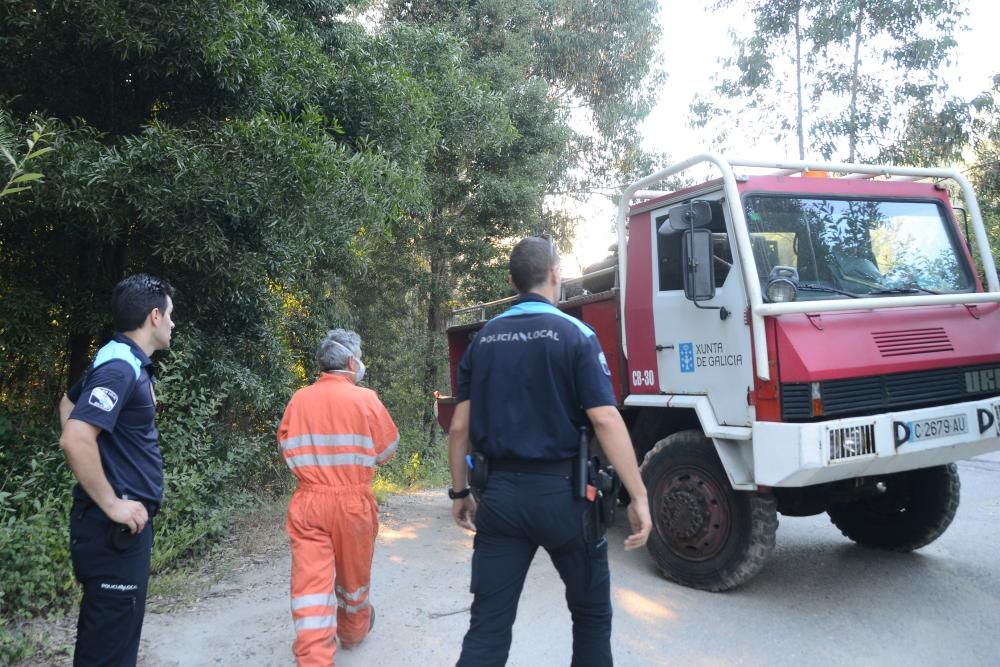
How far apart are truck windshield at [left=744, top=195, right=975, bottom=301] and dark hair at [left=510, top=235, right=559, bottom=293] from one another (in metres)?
Answer: 1.98

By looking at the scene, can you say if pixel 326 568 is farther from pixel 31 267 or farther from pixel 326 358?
pixel 31 267

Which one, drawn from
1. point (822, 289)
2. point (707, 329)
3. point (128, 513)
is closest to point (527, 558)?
point (128, 513)

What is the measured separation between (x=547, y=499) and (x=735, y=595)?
2.73m

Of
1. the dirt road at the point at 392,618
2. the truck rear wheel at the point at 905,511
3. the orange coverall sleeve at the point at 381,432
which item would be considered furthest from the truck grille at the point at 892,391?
the orange coverall sleeve at the point at 381,432

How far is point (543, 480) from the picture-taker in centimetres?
275

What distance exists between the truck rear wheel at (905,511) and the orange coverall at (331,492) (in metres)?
3.57

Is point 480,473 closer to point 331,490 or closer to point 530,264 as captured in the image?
point 530,264

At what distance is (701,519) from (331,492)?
245 cm

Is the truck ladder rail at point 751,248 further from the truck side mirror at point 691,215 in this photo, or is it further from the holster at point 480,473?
the holster at point 480,473

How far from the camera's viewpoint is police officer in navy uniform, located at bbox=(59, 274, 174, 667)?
267 centimetres

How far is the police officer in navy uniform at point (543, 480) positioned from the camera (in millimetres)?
2729

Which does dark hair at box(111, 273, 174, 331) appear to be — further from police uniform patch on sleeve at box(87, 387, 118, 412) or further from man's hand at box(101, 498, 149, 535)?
man's hand at box(101, 498, 149, 535)

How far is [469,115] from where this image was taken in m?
9.76

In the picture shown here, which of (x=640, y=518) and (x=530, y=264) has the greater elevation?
(x=530, y=264)
